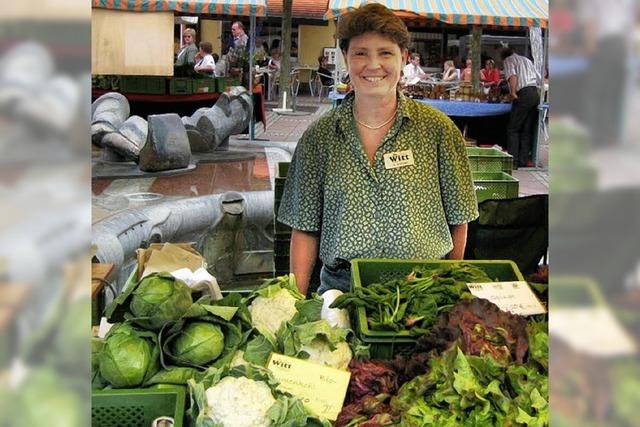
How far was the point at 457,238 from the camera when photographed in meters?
3.65

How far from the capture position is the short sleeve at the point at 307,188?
11.5 ft

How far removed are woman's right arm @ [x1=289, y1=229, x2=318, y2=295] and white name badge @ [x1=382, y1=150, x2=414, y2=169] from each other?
502 mm

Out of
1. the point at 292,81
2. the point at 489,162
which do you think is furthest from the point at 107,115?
the point at 292,81

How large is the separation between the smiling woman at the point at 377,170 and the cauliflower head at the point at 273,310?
748 millimetres

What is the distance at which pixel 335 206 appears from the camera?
3443mm

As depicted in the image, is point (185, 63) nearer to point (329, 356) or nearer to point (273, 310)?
point (273, 310)

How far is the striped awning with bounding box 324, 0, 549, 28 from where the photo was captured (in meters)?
7.81

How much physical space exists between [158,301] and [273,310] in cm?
38

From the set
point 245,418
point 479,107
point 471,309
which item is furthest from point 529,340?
point 479,107

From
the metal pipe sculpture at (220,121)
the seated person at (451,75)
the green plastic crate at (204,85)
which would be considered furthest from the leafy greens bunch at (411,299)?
the seated person at (451,75)

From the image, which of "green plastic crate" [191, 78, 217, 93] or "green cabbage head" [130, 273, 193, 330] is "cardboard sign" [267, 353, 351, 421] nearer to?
"green cabbage head" [130, 273, 193, 330]

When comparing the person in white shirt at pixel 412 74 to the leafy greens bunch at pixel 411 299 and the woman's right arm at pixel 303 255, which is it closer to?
the woman's right arm at pixel 303 255
